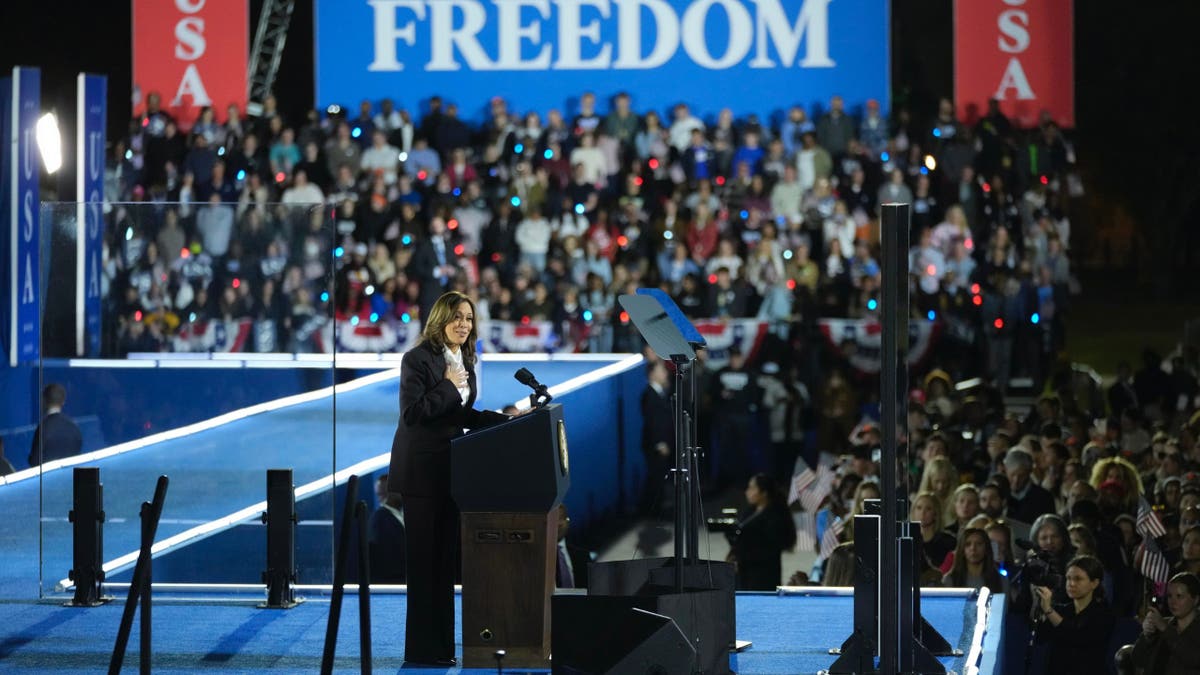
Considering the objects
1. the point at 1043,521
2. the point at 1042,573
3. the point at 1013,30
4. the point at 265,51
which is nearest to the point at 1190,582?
the point at 1042,573

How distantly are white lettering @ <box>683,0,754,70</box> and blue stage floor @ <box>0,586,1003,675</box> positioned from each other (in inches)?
556

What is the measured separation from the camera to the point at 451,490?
23.8 feet

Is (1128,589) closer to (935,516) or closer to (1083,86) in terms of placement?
(935,516)

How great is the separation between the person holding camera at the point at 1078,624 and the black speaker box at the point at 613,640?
9.79ft

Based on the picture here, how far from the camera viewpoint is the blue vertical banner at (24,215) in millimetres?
13648

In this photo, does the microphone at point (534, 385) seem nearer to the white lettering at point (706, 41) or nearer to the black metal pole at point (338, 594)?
the black metal pole at point (338, 594)

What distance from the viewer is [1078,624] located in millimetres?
9211

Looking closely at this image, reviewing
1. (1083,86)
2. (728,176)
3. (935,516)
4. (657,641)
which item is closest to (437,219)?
(728,176)

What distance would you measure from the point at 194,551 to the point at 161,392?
75 cm

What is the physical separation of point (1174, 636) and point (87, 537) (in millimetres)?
4845

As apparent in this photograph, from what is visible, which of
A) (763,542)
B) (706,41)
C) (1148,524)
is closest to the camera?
(1148,524)

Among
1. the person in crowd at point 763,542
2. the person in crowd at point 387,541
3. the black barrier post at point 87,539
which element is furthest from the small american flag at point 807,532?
the black barrier post at point 87,539

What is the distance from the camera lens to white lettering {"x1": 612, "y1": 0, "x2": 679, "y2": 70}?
22.7 meters

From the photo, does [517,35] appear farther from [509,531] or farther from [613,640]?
[613,640]
